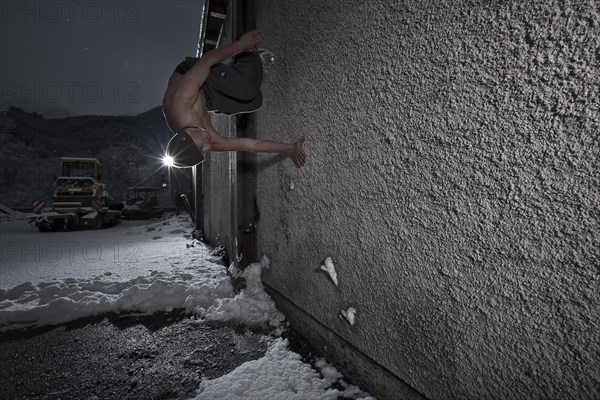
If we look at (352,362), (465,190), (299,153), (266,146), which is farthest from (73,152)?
(465,190)

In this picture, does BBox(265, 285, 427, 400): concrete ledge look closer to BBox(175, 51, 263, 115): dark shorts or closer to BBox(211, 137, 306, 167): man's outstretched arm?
BBox(211, 137, 306, 167): man's outstretched arm

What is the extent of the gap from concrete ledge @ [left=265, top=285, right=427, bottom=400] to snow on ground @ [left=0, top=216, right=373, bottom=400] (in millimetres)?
60

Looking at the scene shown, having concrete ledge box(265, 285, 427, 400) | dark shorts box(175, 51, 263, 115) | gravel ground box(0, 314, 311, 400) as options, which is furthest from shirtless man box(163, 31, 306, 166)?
gravel ground box(0, 314, 311, 400)

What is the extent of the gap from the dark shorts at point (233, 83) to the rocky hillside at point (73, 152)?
2697cm

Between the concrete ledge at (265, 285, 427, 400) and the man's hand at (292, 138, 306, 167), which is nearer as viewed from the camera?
the concrete ledge at (265, 285, 427, 400)

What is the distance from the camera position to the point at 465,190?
3.12ft

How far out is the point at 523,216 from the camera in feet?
2.63

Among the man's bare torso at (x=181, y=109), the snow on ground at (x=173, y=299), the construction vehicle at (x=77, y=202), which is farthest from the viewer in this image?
the construction vehicle at (x=77, y=202)

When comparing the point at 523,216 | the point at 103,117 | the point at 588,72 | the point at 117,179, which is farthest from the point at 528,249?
the point at 103,117

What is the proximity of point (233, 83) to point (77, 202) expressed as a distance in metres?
11.8

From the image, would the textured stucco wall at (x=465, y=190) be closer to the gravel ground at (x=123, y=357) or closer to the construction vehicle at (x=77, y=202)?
the gravel ground at (x=123, y=357)

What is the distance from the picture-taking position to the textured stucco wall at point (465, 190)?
2.29 feet

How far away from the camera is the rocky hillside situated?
36625 millimetres

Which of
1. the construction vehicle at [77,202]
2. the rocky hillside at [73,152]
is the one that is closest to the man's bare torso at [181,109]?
the construction vehicle at [77,202]
